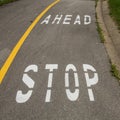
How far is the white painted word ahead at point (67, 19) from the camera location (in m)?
11.4

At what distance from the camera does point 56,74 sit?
21.2 feet

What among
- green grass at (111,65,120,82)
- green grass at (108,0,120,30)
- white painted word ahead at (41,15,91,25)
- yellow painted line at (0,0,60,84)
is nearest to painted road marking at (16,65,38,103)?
yellow painted line at (0,0,60,84)

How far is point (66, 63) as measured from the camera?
7.08 metres

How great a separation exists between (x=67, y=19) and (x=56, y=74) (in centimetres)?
584

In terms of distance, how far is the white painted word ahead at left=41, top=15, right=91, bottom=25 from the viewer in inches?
449

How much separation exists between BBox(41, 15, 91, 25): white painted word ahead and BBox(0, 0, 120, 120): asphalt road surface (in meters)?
0.12

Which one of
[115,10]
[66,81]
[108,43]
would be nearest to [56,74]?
[66,81]

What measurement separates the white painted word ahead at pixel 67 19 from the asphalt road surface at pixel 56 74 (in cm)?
12

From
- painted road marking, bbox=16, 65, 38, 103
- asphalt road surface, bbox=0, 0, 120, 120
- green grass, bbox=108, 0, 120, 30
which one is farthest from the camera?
green grass, bbox=108, 0, 120, 30

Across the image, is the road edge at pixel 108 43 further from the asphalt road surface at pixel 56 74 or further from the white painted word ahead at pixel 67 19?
the white painted word ahead at pixel 67 19

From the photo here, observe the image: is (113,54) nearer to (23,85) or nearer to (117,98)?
(117,98)

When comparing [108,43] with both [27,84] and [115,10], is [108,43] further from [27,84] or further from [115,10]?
[115,10]

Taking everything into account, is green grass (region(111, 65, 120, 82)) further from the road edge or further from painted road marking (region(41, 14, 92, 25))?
painted road marking (region(41, 14, 92, 25))

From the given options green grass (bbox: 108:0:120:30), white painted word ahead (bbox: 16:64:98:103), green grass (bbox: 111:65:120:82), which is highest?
white painted word ahead (bbox: 16:64:98:103)
